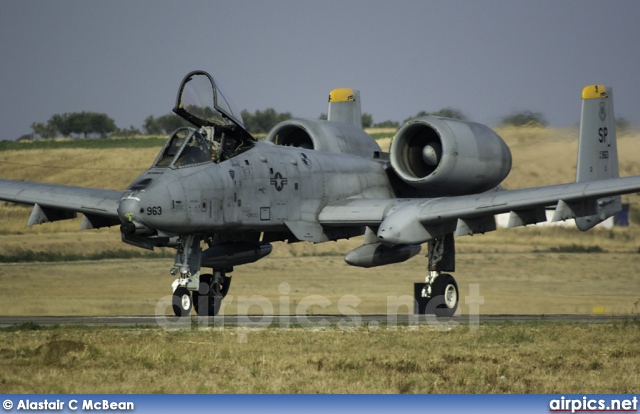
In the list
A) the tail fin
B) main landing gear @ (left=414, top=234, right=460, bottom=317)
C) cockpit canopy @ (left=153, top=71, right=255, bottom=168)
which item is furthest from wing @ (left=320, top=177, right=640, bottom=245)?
the tail fin

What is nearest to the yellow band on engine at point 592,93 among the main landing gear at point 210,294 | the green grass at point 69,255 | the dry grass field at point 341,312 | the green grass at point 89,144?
the dry grass field at point 341,312

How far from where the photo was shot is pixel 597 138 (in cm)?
2325

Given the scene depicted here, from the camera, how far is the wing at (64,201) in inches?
806

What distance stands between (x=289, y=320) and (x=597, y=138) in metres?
8.31

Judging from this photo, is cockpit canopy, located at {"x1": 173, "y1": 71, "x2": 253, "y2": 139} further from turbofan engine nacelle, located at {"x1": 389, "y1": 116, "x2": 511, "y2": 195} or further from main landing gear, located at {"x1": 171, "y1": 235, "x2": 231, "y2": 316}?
turbofan engine nacelle, located at {"x1": 389, "y1": 116, "x2": 511, "y2": 195}

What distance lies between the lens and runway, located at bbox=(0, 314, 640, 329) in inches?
696

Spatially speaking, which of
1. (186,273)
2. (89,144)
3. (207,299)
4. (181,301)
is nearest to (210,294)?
(207,299)

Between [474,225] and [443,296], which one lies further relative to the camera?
[443,296]

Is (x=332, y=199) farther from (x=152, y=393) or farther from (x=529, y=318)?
(x=152, y=393)

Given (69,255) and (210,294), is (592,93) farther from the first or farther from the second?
(69,255)

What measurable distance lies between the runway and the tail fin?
12.4 feet

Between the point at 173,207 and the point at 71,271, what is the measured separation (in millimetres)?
10920

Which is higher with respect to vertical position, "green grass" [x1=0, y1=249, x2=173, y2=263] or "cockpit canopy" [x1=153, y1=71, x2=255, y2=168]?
"cockpit canopy" [x1=153, y1=71, x2=255, y2=168]

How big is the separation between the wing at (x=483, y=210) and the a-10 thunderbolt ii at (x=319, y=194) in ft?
0.08
